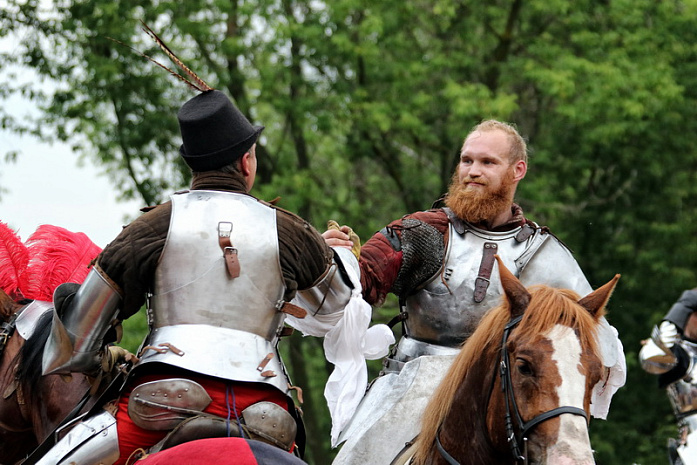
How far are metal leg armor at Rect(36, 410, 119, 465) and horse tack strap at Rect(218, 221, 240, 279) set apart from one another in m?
0.67

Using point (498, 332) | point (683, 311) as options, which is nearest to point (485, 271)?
point (498, 332)

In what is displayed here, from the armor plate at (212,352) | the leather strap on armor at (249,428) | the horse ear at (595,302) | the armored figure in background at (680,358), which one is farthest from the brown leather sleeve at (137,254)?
the armored figure in background at (680,358)

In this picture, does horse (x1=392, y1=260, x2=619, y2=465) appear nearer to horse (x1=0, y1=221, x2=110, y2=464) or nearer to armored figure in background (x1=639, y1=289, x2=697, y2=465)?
horse (x1=0, y1=221, x2=110, y2=464)

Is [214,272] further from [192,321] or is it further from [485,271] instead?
[485,271]

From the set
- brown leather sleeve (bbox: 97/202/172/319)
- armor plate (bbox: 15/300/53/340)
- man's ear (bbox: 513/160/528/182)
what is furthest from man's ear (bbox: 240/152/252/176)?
man's ear (bbox: 513/160/528/182)

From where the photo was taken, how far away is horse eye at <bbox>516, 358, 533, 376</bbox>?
3594 mm

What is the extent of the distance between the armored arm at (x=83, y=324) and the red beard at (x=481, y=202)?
211cm

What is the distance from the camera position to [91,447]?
358 cm

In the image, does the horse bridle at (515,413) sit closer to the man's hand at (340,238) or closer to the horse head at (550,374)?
the horse head at (550,374)

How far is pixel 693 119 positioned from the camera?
639 inches

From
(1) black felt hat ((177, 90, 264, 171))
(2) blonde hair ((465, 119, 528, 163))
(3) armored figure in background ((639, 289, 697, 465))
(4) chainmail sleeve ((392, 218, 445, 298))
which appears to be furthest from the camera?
(3) armored figure in background ((639, 289, 697, 465))

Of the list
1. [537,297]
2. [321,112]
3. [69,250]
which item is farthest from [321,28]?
[537,297]

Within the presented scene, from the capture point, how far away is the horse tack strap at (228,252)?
3.58m

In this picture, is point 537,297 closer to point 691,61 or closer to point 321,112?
point 321,112
